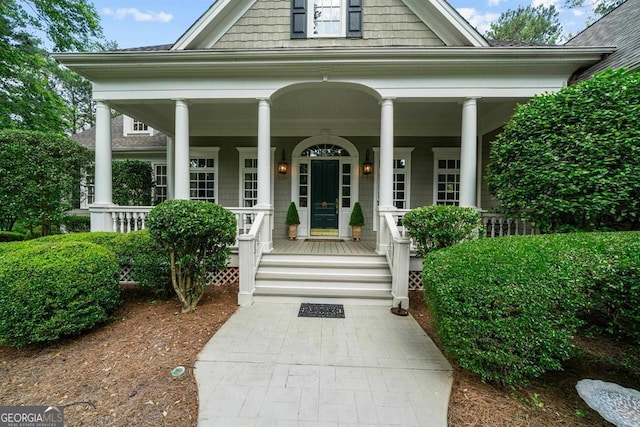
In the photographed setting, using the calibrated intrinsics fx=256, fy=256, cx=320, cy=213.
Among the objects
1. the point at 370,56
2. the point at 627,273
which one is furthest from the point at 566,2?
the point at 627,273

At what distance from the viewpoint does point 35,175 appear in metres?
4.90

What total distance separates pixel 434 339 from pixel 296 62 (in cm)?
514

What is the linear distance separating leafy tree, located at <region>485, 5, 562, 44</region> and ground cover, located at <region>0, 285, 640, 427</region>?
61.0 feet

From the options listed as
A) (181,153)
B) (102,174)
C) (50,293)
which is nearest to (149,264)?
(50,293)

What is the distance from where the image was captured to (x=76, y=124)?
61.9 feet

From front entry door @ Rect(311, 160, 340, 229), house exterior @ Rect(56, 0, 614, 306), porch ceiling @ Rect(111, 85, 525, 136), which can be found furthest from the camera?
front entry door @ Rect(311, 160, 340, 229)

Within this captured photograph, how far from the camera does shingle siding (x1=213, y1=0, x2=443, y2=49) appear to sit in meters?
5.66

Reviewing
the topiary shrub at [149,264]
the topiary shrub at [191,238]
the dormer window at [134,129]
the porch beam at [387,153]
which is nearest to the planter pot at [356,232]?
the porch beam at [387,153]

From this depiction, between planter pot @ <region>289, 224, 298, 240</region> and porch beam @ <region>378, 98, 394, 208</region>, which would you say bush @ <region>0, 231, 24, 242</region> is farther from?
porch beam @ <region>378, 98, 394, 208</region>

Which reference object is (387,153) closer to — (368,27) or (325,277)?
(325,277)

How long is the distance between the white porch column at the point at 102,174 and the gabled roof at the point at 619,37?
31.7ft

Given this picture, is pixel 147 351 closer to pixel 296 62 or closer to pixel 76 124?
pixel 296 62

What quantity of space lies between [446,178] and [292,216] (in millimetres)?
4673

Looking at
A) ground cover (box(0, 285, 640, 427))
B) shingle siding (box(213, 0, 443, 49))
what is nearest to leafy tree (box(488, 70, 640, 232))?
ground cover (box(0, 285, 640, 427))
